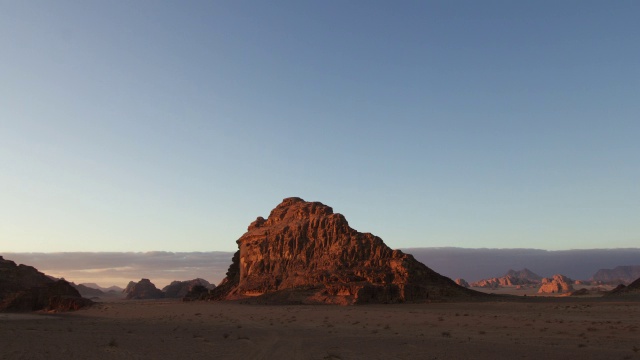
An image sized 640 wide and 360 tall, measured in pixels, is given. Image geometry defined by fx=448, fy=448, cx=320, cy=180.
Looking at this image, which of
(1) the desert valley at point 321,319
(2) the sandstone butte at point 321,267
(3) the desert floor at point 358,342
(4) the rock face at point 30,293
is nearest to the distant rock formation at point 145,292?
(1) the desert valley at point 321,319

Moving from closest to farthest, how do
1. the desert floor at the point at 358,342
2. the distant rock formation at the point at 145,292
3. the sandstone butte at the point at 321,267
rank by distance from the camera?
the desert floor at the point at 358,342 < the sandstone butte at the point at 321,267 < the distant rock formation at the point at 145,292

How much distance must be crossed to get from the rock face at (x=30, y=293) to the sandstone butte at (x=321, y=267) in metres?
23.1

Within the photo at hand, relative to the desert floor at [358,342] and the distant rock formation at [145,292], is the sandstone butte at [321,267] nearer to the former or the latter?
the desert floor at [358,342]

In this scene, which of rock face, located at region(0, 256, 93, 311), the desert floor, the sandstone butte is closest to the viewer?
the desert floor

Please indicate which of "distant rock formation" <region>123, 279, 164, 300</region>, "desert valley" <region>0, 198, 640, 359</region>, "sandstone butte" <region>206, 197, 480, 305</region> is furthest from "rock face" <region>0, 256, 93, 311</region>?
"distant rock formation" <region>123, 279, 164, 300</region>

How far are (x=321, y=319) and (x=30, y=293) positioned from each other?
151 feet

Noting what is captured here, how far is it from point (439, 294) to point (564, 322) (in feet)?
94.2

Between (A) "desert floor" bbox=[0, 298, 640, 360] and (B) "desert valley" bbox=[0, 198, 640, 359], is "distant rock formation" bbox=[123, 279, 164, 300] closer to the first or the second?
(B) "desert valley" bbox=[0, 198, 640, 359]

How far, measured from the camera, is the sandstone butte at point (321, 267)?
56.2m

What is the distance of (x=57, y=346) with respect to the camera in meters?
18.8

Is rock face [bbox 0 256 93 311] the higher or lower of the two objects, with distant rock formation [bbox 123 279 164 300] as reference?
higher

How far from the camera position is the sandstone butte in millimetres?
56188

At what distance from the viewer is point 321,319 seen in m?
34.5

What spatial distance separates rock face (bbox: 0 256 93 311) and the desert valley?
171mm
